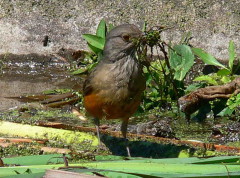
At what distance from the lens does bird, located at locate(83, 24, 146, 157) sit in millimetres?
5172

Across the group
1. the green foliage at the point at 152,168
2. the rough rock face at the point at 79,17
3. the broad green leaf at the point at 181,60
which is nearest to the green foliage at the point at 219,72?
the broad green leaf at the point at 181,60

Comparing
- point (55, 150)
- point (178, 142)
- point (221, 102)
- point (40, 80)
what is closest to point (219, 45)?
point (221, 102)

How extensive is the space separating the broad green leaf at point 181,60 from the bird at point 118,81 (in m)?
1.11

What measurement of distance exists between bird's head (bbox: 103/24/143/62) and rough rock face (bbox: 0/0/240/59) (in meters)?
2.52

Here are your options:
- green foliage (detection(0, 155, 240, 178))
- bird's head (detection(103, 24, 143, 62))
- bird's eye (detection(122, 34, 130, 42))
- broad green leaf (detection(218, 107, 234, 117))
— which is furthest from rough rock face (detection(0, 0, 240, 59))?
green foliage (detection(0, 155, 240, 178))

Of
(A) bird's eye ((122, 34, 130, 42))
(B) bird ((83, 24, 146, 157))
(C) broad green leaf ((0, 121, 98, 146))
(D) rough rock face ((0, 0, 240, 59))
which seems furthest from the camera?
(D) rough rock face ((0, 0, 240, 59))

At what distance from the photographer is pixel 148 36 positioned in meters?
5.21

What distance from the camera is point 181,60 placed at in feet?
21.4

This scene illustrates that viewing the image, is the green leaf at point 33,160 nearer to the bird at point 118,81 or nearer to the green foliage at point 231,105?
the bird at point 118,81

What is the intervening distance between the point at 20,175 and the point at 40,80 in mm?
4387

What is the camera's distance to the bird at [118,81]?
5.17 meters

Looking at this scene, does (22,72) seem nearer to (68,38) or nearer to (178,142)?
(68,38)

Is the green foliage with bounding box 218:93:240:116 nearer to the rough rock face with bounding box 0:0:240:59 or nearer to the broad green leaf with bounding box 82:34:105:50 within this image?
the broad green leaf with bounding box 82:34:105:50

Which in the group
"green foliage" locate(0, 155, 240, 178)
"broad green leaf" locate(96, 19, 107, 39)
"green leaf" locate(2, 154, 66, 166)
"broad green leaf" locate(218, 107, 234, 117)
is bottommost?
"green foliage" locate(0, 155, 240, 178)
